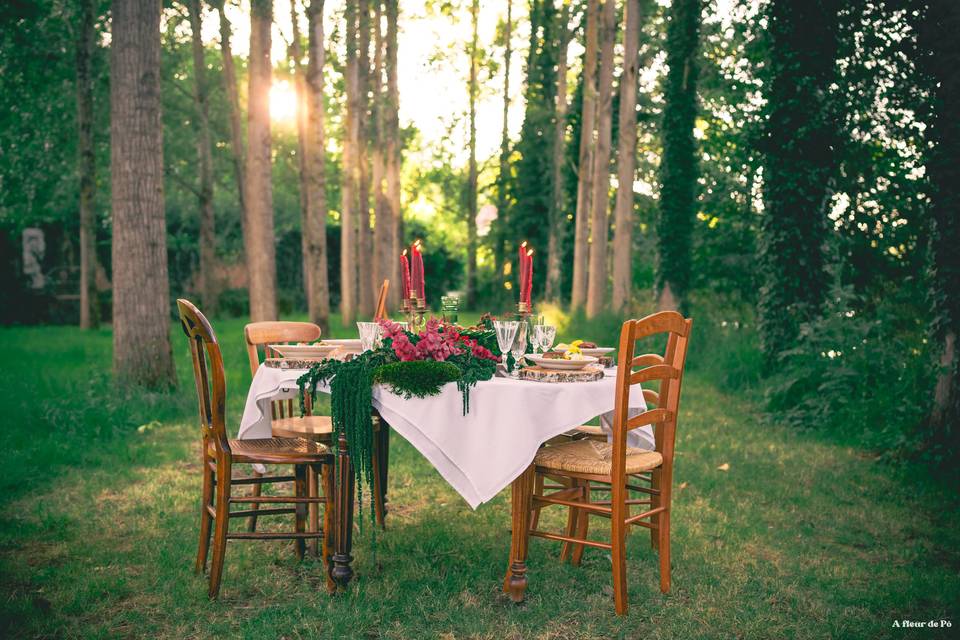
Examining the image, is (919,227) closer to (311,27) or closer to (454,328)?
(454,328)

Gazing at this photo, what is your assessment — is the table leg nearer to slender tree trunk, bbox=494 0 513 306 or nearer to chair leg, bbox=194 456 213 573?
chair leg, bbox=194 456 213 573

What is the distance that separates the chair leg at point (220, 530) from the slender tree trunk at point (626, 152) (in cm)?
1098

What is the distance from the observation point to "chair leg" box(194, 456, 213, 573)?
3.99 m

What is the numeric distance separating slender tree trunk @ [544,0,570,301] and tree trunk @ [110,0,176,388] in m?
13.6

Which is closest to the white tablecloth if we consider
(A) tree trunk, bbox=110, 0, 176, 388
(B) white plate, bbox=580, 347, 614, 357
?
(B) white plate, bbox=580, 347, 614, 357

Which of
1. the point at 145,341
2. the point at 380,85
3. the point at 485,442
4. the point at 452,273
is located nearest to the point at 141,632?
the point at 485,442

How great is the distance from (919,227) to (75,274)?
62.6ft

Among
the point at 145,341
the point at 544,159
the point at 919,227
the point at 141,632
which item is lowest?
the point at 141,632

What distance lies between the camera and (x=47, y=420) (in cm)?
730

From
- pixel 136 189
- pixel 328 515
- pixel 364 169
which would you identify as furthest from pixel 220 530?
pixel 364 169

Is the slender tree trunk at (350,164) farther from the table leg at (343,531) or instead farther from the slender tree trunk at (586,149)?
the table leg at (343,531)

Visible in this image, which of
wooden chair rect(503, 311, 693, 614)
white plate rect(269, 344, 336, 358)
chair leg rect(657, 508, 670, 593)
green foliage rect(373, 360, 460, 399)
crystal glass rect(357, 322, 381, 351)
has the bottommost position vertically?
chair leg rect(657, 508, 670, 593)

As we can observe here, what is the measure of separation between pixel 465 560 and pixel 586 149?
14967 millimetres

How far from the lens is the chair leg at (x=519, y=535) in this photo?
3789 millimetres
